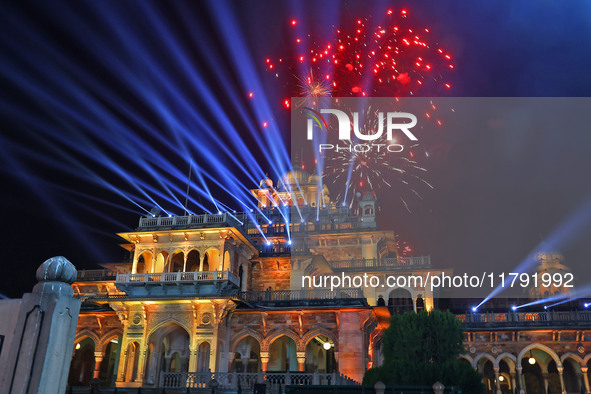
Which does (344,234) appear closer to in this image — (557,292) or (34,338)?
(557,292)

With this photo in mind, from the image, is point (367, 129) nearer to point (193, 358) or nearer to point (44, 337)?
point (193, 358)

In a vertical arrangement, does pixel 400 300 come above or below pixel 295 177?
below

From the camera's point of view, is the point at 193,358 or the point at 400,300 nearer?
the point at 193,358

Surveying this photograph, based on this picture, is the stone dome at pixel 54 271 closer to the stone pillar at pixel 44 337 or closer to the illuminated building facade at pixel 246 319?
the stone pillar at pixel 44 337

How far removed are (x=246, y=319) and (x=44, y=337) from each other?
22754 millimetres

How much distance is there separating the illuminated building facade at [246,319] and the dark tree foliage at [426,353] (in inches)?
246

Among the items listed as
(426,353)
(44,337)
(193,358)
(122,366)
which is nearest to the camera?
(44,337)

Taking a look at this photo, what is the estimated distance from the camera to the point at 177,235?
1158 inches

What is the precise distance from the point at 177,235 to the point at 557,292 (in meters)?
34.3

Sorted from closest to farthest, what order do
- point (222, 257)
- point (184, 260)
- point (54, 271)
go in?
1. point (54, 271)
2. point (222, 257)
3. point (184, 260)

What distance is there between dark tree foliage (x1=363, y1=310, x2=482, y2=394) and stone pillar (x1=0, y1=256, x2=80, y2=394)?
12.3 m

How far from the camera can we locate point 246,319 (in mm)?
28375

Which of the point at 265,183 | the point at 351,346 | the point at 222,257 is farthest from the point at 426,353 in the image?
the point at 265,183

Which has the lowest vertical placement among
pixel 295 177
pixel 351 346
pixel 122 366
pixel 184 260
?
pixel 122 366
